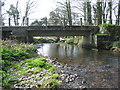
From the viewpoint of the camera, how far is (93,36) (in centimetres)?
1911

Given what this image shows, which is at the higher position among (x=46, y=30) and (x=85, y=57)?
(x=46, y=30)

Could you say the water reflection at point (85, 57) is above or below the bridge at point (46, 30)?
below

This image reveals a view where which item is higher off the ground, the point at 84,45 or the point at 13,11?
the point at 13,11

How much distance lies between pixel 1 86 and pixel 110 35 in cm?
1668

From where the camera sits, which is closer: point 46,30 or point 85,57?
point 85,57

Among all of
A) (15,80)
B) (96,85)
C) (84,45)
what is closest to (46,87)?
(15,80)

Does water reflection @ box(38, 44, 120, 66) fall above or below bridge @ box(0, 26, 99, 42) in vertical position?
below

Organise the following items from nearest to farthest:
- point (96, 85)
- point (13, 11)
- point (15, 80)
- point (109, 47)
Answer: point (15, 80) < point (96, 85) < point (109, 47) < point (13, 11)

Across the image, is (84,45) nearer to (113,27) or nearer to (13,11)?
(113,27)

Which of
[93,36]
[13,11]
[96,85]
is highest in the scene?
[13,11]

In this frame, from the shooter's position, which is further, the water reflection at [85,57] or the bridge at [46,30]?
the bridge at [46,30]

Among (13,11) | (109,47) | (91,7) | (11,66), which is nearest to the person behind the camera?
(11,66)

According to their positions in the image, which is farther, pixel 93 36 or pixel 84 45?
pixel 84 45

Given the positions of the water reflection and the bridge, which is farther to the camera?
the bridge
